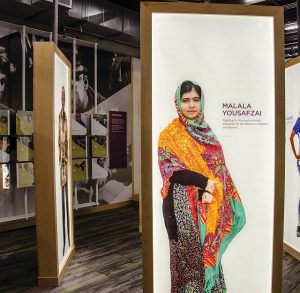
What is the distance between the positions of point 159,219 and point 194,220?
20cm

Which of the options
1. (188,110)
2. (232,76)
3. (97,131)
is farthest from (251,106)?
(97,131)

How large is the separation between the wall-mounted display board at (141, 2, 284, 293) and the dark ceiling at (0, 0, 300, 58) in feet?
11.2

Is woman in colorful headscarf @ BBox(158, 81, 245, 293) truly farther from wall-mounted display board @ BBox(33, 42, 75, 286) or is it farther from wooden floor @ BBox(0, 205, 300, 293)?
wall-mounted display board @ BBox(33, 42, 75, 286)

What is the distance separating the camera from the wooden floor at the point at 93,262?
A: 3.46 m

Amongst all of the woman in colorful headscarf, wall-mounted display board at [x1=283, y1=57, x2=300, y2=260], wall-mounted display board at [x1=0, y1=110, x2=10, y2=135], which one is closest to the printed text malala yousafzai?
the woman in colorful headscarf

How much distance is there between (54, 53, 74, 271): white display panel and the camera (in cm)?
340

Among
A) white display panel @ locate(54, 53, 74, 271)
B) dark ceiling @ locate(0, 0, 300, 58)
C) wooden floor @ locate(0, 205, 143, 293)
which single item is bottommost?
wooden floor @ locate(0, 205, 143, 293)

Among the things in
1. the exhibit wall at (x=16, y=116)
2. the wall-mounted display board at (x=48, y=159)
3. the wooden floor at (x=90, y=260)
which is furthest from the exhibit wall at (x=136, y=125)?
the wall-mounted display board at (x=48, y=159)

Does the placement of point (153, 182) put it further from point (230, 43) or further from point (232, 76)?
point (230, 43)

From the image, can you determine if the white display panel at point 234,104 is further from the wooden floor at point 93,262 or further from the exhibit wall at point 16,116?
the exhibit wall at point 16,116

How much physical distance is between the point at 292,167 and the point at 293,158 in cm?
11

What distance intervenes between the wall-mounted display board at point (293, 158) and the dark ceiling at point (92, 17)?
175 centimetres

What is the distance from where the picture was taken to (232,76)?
1913 millimetres

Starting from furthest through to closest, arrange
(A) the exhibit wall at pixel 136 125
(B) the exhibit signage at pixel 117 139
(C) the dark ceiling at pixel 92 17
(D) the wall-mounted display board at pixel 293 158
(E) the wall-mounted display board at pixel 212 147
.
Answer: (A) the exhibit wall at pixel 136 125
(B) the exhibit signage at pixel 117 139
(C) the dark ceiling at pixel 92 17
(D) the wall-mounted display board at pixel 293 158
(E) the wall-mounted display board at pixel 212 147
